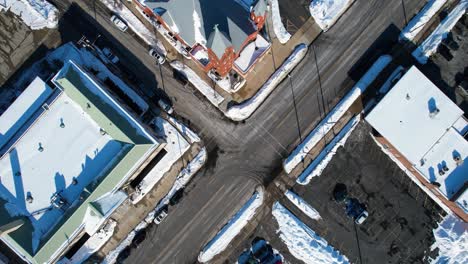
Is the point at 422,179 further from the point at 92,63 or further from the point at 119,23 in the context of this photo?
the point at 92,63

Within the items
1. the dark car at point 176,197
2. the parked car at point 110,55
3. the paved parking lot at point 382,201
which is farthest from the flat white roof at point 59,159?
the paved parking lot at point 382,201

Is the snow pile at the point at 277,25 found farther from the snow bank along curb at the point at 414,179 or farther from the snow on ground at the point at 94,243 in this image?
the snow on ground at the point at 94,243

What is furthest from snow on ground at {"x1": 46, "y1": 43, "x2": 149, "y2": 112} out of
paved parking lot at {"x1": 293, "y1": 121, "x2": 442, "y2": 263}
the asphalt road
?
paved parking lot at {"x1": 293, "y1": 121, "x2": 442, "y2": 263}

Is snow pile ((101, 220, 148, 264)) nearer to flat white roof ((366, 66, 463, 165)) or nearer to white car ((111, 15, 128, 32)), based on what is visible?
white car ((111, 15, 128, 32))

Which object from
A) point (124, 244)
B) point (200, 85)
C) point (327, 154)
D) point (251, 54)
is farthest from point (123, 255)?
point (251, 54)

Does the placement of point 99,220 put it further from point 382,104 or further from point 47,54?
point 382,104
